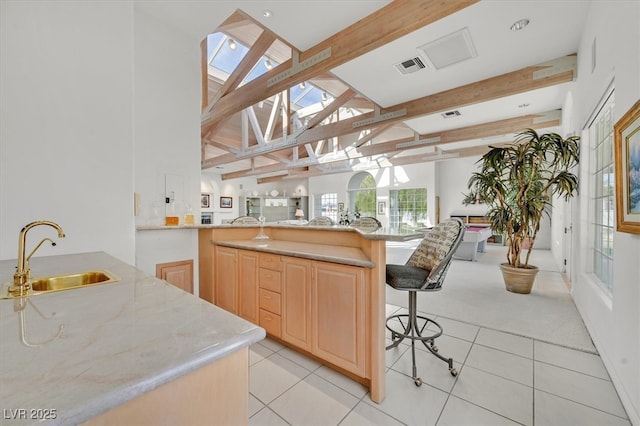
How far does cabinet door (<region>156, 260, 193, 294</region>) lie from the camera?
2.87m

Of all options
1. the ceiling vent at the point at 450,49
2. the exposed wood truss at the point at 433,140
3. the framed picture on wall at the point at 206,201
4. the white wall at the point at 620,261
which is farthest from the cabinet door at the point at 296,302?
the framed picture on wall at the point at 206,201

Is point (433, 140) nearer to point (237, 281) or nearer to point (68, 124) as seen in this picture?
point (237, 281)

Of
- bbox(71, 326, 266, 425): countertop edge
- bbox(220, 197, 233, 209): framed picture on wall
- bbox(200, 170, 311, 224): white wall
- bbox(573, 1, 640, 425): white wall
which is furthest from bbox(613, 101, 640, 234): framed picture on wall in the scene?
bbox(220, 197, 233, 209): framed picture on wall

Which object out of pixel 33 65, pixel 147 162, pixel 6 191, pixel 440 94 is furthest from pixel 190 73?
pixel 440 94

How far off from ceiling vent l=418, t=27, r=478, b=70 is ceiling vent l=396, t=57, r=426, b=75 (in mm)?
108

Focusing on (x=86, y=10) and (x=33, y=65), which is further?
(x=86, y=10)

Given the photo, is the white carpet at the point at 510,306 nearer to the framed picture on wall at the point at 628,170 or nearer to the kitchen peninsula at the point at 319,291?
the framed picture on wall at the point at 628,170

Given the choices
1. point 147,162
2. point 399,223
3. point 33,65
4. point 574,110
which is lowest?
point 399,223

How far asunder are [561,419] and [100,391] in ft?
7.24

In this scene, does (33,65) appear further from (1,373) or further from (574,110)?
(574,110)

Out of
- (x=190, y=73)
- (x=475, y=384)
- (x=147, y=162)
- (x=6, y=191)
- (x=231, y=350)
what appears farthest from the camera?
(x=190, y=73)

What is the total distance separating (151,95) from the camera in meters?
3.13

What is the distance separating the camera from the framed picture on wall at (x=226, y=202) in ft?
38.2

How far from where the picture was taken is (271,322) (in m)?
2.35
